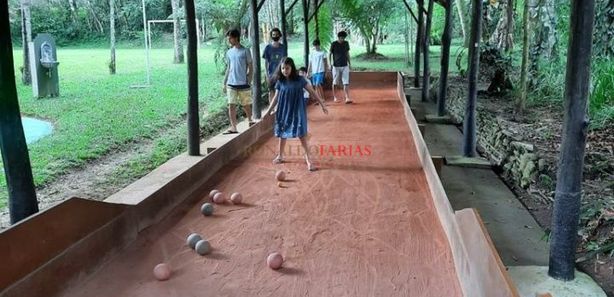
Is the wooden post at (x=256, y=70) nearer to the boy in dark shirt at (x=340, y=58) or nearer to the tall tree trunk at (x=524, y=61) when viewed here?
the boy in dark shirt at (x=340, y=58)

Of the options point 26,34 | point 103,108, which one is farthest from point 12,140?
point 26,34

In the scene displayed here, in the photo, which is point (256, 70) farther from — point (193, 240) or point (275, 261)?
point (275, 261)

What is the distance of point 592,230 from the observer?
5.25 meters

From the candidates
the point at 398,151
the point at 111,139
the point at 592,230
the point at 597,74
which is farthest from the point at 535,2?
the point at 111,139

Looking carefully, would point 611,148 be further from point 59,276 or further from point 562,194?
point 59,276

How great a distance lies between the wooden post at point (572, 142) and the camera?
3.74 meters

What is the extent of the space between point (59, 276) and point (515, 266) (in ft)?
10.5

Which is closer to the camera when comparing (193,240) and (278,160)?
(193,240)

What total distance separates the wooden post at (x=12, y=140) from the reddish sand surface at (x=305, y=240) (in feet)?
2.18

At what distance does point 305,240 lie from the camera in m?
4.17

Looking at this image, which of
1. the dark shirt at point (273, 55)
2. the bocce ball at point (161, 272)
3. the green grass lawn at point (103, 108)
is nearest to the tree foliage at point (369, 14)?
the green grass lawn at point (103, 108)

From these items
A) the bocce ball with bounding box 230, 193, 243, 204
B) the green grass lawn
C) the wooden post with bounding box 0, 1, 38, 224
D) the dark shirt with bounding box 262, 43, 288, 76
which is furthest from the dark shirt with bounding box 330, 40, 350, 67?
the wooden post with bounding box 0, 1, 38, 224

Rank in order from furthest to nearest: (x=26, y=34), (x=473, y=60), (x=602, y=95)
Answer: (x=26, y=34)
(x=602, y=95)
(x=473, y=60)

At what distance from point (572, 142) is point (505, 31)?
14849 mm
